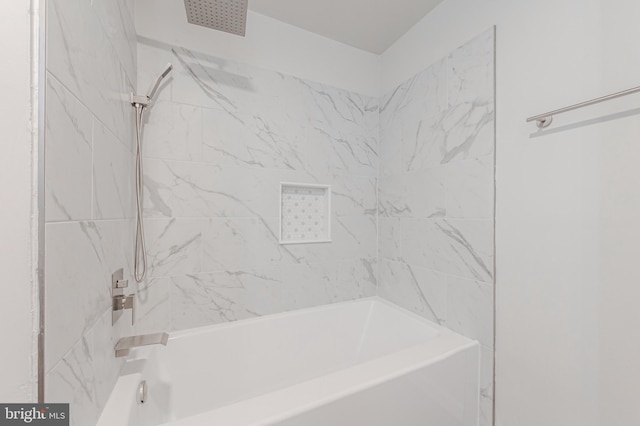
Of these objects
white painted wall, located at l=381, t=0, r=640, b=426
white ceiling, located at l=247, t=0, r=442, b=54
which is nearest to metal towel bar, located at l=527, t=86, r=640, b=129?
white painted wall, located at l=381, t=0, r=640, b=426

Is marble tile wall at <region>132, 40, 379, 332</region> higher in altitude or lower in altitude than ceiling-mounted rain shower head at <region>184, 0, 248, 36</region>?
lower

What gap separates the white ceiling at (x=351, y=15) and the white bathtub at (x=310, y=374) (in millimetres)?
1901

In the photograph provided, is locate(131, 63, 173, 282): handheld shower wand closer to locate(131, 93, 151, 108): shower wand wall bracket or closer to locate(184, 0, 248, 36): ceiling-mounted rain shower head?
locate(131, 93, 151, 108): shower wand wall bracket

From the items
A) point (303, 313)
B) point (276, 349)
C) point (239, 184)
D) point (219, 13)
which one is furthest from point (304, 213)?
point (219, 13)

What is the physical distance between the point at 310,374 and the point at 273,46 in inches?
83.3

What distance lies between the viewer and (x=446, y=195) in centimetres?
149

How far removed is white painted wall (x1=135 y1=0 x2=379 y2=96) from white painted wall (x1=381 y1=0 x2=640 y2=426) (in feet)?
2.73

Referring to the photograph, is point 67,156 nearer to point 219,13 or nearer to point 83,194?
point 83,194

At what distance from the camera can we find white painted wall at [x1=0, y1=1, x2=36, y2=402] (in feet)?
1.56

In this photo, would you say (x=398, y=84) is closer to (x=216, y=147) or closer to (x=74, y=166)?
(x=216, y=147)

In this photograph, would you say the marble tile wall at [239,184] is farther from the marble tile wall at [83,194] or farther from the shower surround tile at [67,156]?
the shower surround tile at [67,156]

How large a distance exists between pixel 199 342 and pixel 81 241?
3.13 ft

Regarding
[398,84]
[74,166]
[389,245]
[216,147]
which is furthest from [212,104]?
[389,245]

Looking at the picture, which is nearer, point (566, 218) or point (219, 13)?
point (566, 218)
